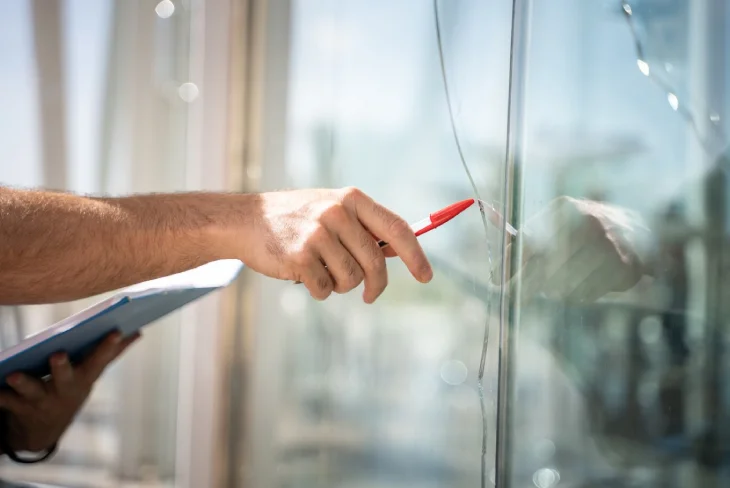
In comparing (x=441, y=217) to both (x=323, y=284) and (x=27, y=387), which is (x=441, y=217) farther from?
(x=27, y=387)

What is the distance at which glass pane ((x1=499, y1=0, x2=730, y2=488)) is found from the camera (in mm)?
533

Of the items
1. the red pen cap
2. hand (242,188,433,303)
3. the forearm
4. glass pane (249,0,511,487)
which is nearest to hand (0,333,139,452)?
the forearm

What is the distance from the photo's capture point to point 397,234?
0.51m

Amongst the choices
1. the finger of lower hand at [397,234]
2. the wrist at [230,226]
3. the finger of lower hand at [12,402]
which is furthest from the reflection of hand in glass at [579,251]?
the finger of lower hand at [12,402]

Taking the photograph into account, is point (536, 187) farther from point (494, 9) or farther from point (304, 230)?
point (494, 9)

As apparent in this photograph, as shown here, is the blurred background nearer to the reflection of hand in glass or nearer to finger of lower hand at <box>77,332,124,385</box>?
the reflection of hand in glass

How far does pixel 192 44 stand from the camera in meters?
1.42

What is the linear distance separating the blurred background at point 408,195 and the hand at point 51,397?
1.43 feet

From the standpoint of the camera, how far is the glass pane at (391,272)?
98cm

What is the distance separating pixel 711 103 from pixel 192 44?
1153 millimetres

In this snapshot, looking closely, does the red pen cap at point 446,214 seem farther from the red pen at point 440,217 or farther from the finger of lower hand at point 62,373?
the finger of lower hand at point 62,373

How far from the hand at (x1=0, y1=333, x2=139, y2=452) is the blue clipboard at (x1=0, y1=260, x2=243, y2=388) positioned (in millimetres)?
13

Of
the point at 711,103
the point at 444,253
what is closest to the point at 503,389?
the point at 711,103

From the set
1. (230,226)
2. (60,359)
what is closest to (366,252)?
(230,226)
